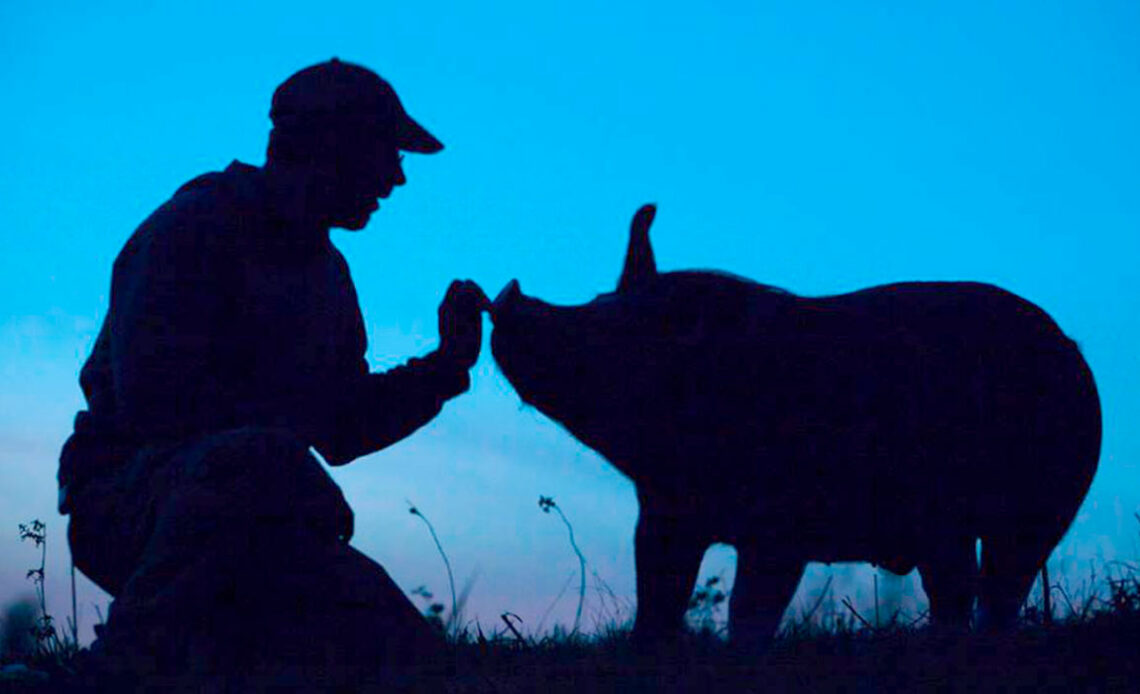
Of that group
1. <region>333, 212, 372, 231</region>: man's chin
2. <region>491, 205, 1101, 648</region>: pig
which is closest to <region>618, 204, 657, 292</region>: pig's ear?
<region>491, 205, 1101, 648</region>: pig

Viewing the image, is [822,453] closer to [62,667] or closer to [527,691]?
[527,691]

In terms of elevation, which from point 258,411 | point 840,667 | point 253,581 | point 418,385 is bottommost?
point 840,667

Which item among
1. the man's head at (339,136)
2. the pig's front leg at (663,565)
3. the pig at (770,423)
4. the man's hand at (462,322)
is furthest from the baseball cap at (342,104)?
the pig's front leg at (663,565)

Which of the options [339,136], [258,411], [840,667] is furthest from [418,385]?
[840,667]

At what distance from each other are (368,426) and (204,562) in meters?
1.16

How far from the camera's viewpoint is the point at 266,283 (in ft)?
16.4

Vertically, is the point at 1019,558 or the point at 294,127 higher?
the point at 294,127

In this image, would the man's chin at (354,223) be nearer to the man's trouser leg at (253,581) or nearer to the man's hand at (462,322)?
the man's hand at (462,322)

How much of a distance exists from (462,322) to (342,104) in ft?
2.90

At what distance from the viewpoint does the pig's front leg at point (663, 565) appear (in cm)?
534

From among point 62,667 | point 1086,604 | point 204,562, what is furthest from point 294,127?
point 1086,604

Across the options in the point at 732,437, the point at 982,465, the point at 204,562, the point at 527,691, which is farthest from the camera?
the point at 982,465

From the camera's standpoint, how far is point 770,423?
5152mm

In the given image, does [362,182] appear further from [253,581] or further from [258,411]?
[253,581]
